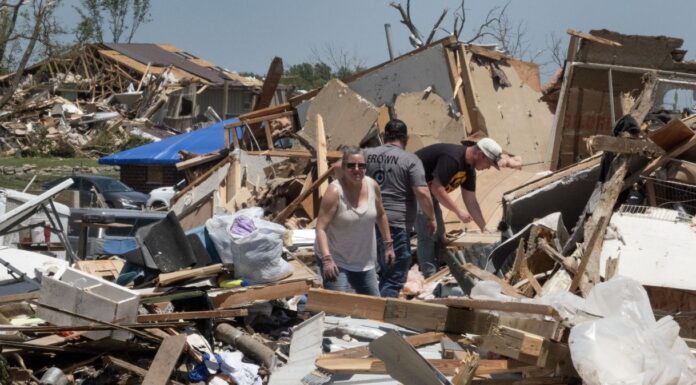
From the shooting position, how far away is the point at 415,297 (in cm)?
766

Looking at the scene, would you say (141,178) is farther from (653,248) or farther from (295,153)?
(653,248)

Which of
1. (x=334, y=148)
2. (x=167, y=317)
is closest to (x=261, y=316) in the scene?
(x=167, y=317)

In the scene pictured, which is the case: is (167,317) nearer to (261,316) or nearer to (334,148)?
(261,316)

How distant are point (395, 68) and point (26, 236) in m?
6.19

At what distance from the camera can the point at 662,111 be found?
10.5 meters

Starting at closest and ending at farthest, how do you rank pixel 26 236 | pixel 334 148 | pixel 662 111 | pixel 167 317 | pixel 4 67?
pixel 167 317 → pixel 26 236 → pixel 662 111 → pixel 334 148 → pixel 4 67

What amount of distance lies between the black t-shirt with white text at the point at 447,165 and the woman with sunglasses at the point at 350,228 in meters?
1.23

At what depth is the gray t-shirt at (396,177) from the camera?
761 centimetres

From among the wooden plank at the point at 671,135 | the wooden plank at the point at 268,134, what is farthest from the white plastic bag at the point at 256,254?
the wooden plank at the point at 268,134

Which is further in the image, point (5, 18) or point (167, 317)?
point (5, 18)

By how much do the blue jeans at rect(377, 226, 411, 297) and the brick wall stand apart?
73.5 ft

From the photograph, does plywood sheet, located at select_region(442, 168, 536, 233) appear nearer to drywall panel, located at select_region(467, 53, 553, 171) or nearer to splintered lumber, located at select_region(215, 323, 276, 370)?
drywall panel, located at select_region(467, 53, 553, 171)

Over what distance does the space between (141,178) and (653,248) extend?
24717mm

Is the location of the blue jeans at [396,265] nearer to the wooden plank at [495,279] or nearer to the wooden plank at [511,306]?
the wooden plank at [495,279]
